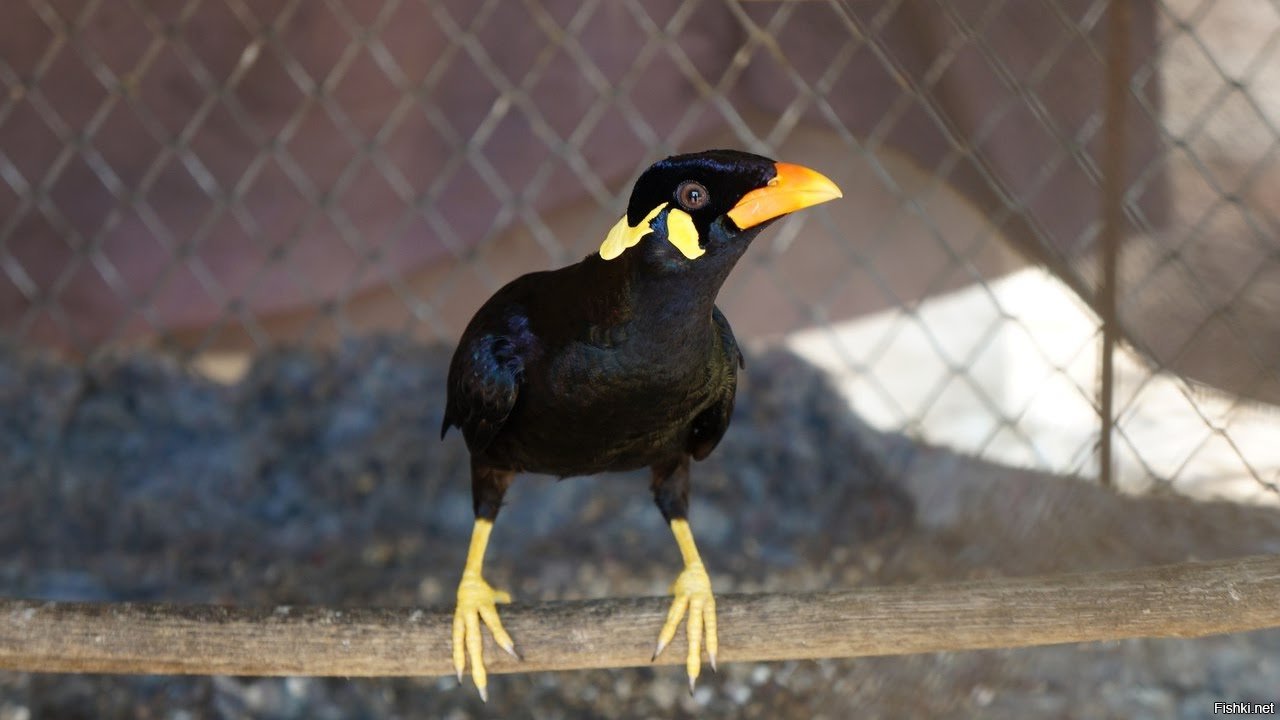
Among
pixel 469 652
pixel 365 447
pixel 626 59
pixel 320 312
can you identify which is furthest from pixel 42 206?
pixel 469 652

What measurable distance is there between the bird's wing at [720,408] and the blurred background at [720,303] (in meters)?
0.68

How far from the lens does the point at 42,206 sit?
8.98ft

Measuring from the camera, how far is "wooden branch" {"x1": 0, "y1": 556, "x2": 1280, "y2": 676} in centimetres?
116

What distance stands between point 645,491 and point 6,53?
5.06 feet

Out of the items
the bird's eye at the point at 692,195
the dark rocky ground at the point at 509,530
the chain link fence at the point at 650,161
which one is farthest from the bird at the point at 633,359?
the chain link fence at the point at 650,161

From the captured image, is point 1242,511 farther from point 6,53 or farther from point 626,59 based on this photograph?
point 6,53

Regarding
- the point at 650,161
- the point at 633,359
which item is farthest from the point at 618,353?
the point at 650,161

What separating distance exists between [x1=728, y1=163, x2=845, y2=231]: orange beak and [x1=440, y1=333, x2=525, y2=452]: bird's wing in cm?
30

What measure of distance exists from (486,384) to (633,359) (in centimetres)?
15

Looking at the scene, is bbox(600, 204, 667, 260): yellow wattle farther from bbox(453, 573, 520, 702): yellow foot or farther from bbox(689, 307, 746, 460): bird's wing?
bbox(453, 573, 520, 702): yellow foot

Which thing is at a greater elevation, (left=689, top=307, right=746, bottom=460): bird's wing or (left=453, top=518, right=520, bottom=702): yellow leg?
(left=689, top=307, right=746, bottom=460): bird's wing

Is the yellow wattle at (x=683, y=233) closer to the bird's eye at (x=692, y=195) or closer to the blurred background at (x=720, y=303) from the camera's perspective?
the bird's eye at (x=692, y=195)

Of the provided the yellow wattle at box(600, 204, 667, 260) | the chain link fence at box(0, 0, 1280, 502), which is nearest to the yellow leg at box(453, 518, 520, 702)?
the yellow wattle at box(600, 204, 667, 260)

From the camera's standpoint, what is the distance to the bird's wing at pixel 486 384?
1174 mm
